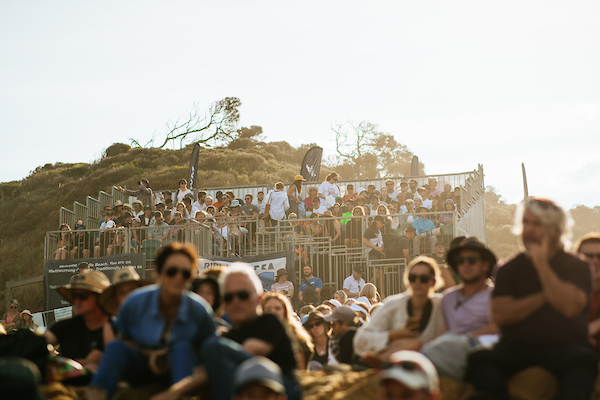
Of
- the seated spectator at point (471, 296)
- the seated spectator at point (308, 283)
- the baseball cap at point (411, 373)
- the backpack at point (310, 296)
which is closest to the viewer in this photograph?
the baseball cap at point (411, 373)

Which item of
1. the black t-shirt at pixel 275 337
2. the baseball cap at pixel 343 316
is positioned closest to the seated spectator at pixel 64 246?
the baseball cap at pixel 343 316

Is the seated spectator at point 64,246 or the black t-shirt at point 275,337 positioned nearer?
the black t-shirt at point 275,337

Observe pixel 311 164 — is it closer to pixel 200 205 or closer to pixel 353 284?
pixel 200 205

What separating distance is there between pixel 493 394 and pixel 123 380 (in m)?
2.37

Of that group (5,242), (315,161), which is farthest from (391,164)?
(315,161)

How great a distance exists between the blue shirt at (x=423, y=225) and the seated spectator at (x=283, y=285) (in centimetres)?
301

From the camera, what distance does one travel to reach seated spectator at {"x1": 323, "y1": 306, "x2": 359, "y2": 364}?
682 centimetres

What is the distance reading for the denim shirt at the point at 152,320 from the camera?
4762mm

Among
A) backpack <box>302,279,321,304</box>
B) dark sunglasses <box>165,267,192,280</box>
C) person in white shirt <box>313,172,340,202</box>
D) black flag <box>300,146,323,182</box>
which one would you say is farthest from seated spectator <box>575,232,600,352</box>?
black flag <box>300,146,323,182</box>

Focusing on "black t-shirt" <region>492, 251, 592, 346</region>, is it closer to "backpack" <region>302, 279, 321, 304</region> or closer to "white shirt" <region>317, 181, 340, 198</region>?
"backpack" <region>302, 279, 321, 304</region>

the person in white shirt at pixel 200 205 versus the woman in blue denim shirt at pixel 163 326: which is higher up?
the person in white shirt at pixel 200 205

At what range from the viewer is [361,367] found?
19.6ft

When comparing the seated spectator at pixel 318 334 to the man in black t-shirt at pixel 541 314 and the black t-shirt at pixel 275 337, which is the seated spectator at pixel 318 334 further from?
the man in black t-shirt at pixel 541 314

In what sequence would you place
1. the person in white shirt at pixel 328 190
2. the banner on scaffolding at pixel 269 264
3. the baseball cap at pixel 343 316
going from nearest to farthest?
1. the baseball cap at pixel 343 316
2. the banner on scaffolding at pixel 269 264
3. the person in white shirt at pixel 328 190
